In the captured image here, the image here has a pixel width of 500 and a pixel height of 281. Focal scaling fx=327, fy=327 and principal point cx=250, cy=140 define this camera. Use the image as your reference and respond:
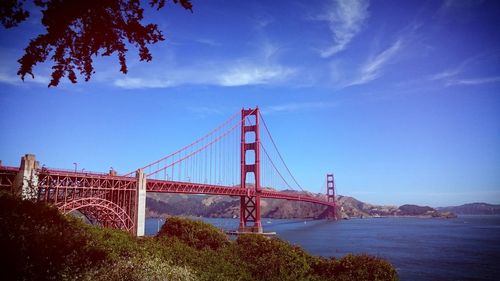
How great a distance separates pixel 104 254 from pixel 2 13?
31.1 ft

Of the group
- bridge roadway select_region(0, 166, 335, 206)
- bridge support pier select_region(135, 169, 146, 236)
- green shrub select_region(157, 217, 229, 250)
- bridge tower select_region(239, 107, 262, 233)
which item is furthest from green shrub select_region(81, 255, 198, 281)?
bridge tower select_region(239, 107, 262, 233)

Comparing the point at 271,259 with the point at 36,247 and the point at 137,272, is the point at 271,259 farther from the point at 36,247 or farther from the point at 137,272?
the point at 36,247

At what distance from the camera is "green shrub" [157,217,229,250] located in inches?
901

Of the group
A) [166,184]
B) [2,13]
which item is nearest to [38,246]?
[2,13]

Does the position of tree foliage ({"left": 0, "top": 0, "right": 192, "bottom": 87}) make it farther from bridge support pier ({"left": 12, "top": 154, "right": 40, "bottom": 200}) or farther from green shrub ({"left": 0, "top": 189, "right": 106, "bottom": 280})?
bridge support pier ({"left": 12, "top": 154, "right": 40, "bottom": 200})

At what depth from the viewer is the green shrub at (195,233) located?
22.9 m

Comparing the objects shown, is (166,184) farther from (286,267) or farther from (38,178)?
(286,267)

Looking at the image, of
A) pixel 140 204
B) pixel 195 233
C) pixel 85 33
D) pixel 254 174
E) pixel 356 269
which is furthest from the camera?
pixel 254 174

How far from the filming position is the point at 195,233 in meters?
23.9

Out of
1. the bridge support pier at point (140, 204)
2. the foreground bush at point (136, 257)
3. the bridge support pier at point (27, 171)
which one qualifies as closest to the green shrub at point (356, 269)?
the foreground bush at point (136, 257)

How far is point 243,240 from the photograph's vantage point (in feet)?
72.2

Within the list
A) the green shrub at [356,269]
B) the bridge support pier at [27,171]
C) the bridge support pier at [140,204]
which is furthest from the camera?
the bridge support pier at [140,204]

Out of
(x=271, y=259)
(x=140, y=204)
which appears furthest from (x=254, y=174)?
(x=271, y=259)

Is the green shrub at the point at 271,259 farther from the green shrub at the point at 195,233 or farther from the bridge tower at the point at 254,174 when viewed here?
the bridge tower at the point at 254,174
